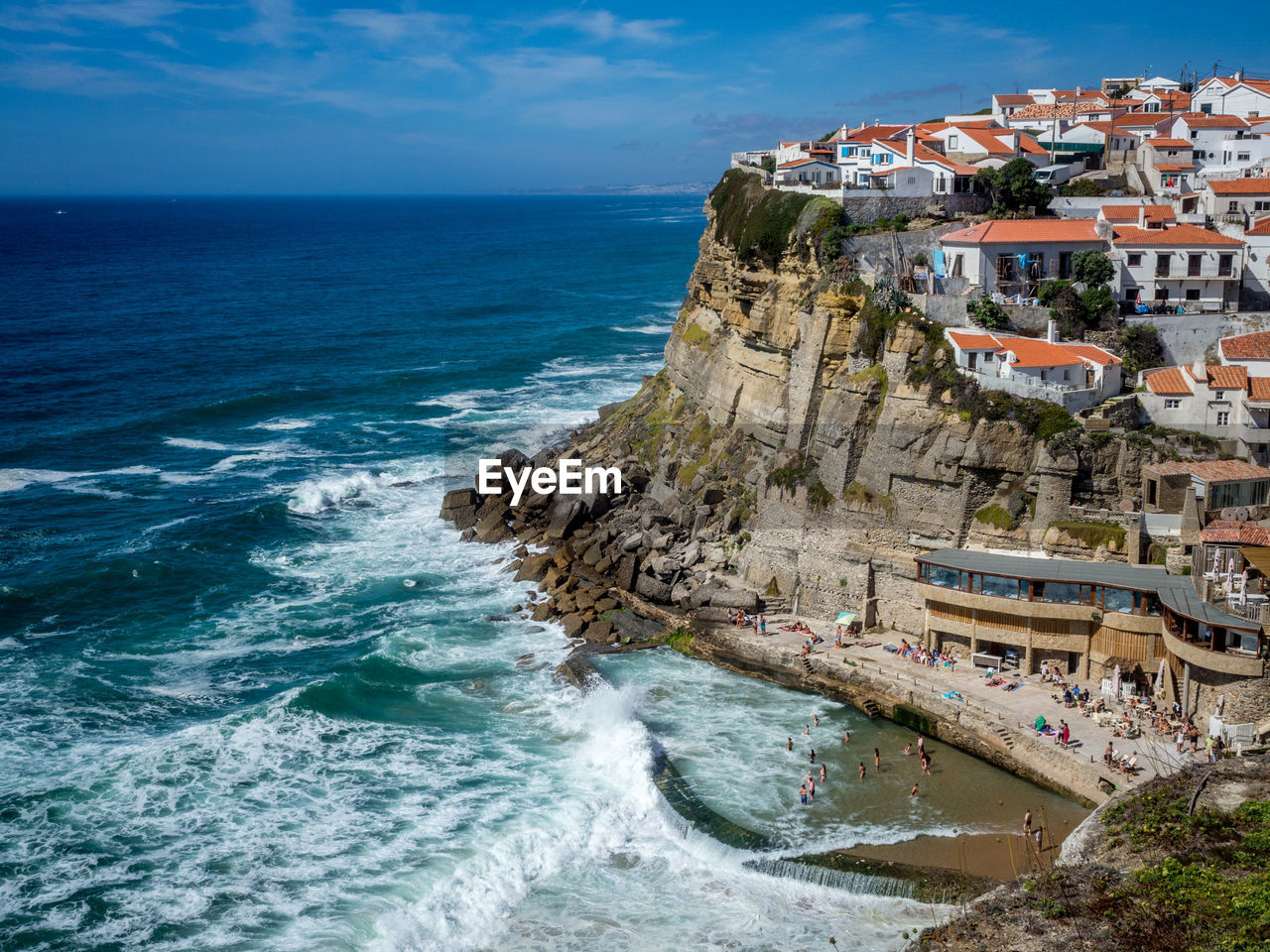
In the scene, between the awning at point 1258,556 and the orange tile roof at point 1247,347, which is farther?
the orange tile roof at point 1247,347

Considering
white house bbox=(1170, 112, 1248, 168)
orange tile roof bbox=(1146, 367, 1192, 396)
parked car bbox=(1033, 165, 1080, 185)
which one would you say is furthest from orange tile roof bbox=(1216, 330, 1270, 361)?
white house bbox=(1170, 112, 1248, 168)

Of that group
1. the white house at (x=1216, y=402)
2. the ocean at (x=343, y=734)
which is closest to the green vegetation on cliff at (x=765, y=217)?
the white house at (x=1216, y=402)

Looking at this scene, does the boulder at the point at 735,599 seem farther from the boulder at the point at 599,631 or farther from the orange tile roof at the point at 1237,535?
the orange tile roof at the point at 1237,535

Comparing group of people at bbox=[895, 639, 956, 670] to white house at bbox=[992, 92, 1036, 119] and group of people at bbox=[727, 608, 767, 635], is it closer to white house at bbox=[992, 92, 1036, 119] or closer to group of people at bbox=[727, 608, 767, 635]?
group of people at bbox=[727, 608, 767, 635]

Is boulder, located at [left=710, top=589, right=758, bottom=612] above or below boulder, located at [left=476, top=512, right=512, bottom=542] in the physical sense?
below

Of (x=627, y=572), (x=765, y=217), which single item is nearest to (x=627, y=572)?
(x=627, y=572)
